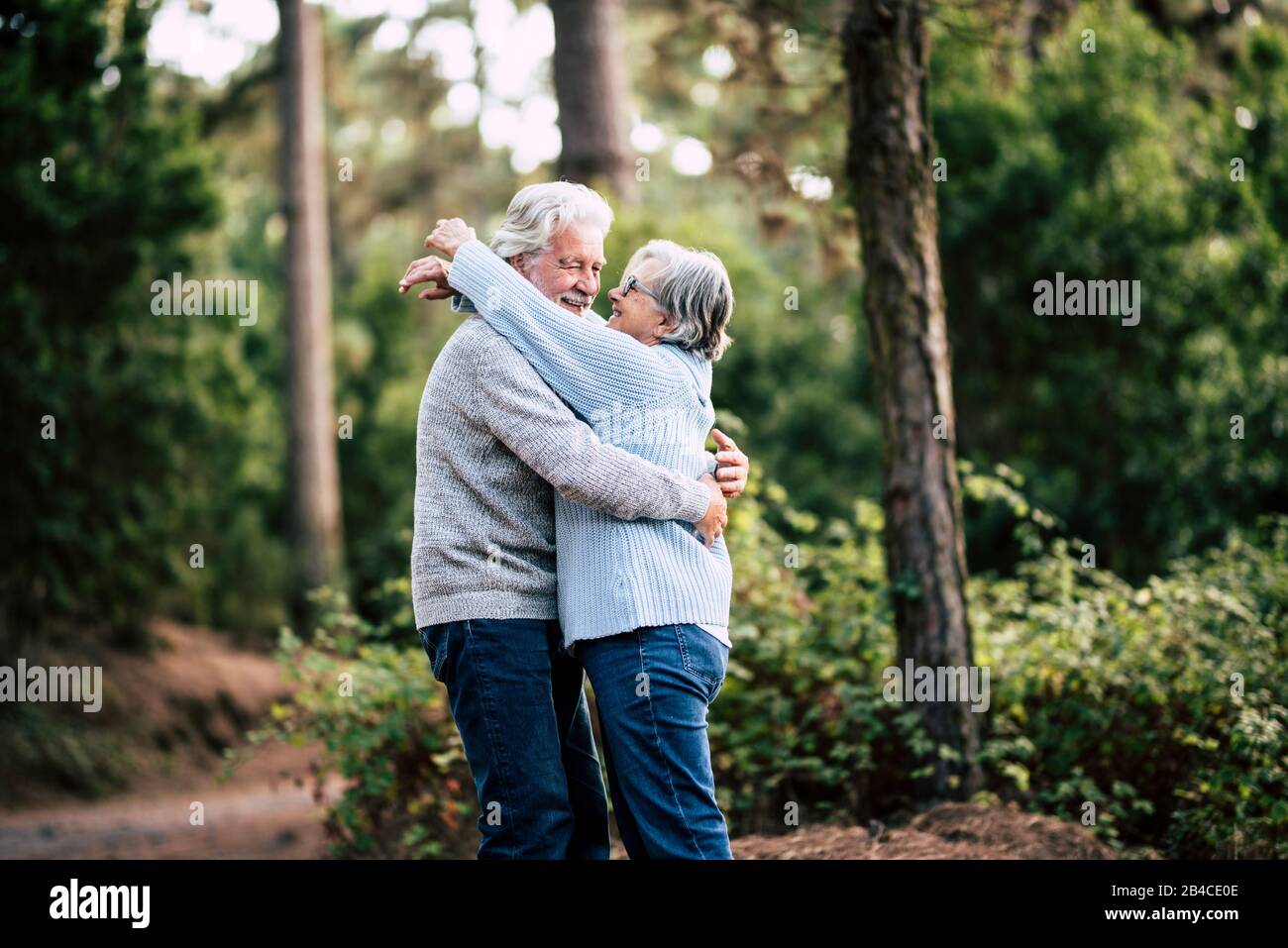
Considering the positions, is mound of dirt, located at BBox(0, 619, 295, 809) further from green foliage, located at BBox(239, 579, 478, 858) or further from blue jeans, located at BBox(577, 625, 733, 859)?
blue jeans, located at BBox(577, 625, 733, 859)

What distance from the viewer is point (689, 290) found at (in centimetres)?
343

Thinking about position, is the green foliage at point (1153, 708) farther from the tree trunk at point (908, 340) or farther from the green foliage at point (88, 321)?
the green foliage at point (88, 321)

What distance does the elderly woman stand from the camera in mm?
3195

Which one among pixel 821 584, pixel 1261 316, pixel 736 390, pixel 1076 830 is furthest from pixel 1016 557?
pixel 1076 830

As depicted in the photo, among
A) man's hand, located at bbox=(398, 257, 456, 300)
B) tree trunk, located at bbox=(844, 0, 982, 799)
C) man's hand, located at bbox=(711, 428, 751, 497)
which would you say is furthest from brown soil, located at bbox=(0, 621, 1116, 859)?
man's hand, located at bbox=(398, 257, 456, 300)

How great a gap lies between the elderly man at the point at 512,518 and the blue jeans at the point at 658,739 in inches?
7.0

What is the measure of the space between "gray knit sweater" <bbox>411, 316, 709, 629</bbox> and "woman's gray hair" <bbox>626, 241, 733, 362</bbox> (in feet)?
1.33

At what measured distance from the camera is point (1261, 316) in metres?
10.6

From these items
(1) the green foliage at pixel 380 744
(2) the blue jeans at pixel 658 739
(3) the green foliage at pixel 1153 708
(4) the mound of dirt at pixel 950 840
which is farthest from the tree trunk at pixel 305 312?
(2) the blue jeans at pixel 658 739

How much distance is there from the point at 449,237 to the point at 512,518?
80 centimetres

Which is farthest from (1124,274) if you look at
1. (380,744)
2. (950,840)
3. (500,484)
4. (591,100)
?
(500,484)

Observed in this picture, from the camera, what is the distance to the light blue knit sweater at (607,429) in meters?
3.23
